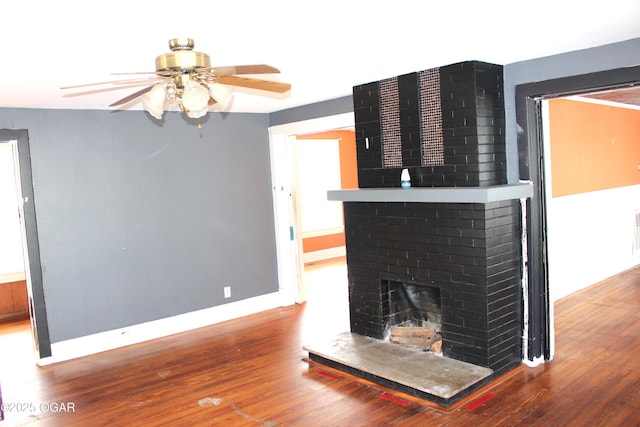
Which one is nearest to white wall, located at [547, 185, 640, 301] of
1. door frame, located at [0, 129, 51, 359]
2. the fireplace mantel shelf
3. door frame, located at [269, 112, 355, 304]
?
the fireplace mantel shelf

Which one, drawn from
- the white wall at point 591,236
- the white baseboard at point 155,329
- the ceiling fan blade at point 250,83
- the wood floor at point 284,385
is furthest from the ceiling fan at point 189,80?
the white wall at point 591,236

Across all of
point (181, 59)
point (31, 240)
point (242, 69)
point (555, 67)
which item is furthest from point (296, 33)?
point (31, 240)

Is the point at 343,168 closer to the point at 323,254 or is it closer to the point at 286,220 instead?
the point at 323,254

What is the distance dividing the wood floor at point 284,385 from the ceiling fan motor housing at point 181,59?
2.20 meters

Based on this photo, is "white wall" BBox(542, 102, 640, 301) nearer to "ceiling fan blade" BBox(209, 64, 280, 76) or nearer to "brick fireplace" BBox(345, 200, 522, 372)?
"brick fireplace" BBox(345, 200, 522, 372)

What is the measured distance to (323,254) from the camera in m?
8.77

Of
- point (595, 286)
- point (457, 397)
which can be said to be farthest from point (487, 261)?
point (595, 286)

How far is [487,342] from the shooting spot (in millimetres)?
3533

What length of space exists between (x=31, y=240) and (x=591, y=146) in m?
5.80

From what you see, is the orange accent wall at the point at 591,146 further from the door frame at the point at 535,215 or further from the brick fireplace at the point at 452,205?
the brick fireplace at the point at 452,205

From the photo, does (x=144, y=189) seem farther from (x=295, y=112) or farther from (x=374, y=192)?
(x=374, y=192)

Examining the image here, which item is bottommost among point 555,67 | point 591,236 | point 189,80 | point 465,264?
point 591,236

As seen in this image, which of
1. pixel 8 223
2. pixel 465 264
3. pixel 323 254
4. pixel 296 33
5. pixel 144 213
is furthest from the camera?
pixel 323 254

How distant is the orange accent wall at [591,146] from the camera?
5359 millimetres
